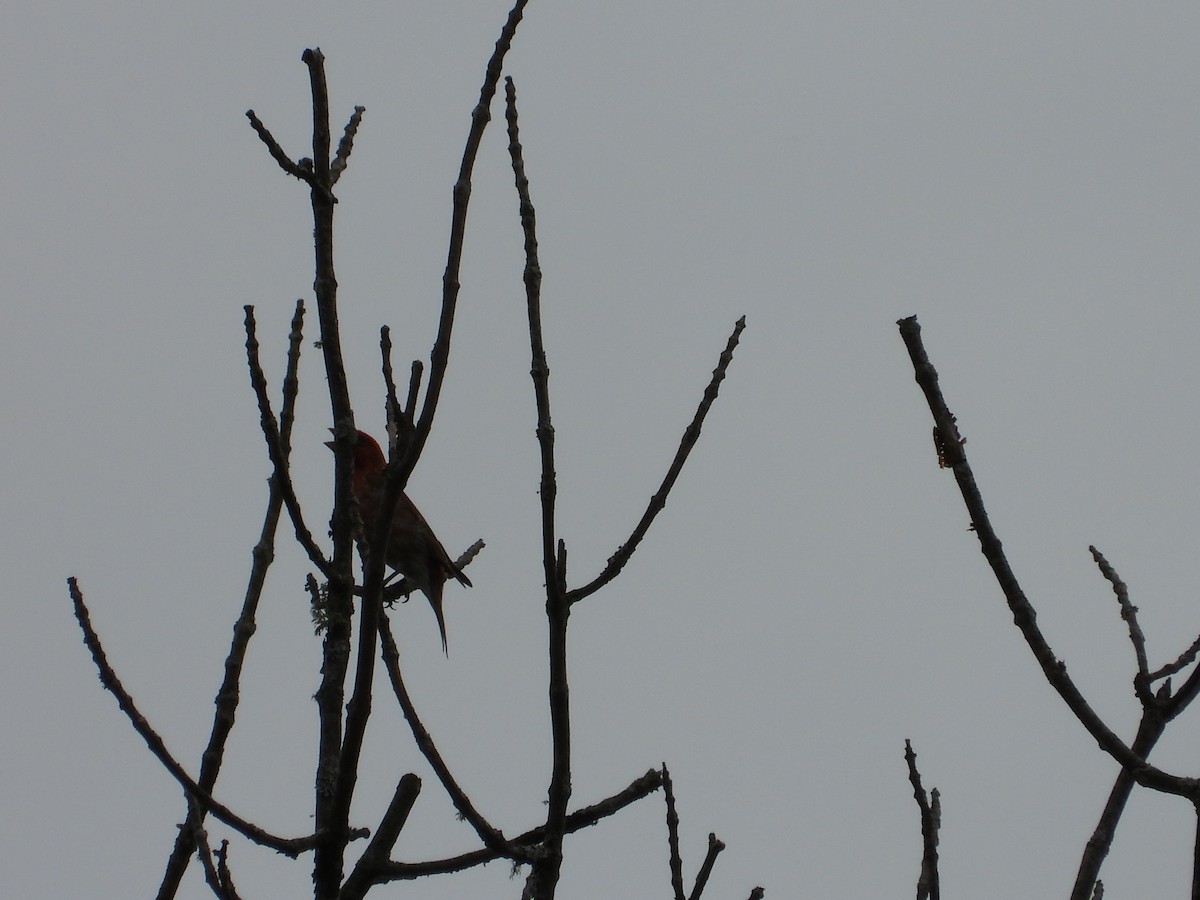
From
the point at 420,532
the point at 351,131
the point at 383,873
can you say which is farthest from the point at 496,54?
the point at 420,532

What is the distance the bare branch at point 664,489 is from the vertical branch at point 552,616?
63mm

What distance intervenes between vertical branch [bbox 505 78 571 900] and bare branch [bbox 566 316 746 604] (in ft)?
0.21

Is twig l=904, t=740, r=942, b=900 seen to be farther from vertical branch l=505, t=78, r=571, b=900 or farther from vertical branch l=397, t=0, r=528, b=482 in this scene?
vertical branch l=397, t=0, r=528, b=482

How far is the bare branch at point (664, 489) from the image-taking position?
8.60 feet

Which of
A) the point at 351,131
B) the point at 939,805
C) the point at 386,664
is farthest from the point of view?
the point at 351,131

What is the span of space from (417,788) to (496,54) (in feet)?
4.39

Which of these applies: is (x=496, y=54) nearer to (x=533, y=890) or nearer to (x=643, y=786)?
(x=643, y=786)

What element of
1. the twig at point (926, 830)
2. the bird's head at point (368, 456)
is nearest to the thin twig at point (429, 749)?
the twig at point (926, 830)

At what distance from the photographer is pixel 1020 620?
2123mm

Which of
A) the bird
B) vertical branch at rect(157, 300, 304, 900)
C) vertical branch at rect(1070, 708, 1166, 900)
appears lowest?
vertical branch at rect(1070, 708, 1166, 900)

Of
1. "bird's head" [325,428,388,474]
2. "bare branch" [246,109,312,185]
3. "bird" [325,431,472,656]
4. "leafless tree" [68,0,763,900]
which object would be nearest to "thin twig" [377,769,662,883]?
"leafless tree" [68,0,763,900]

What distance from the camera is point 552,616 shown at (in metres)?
2.50

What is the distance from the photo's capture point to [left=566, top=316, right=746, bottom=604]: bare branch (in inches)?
103

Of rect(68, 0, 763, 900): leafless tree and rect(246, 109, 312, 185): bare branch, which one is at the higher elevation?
rect(246, 109, 312, 185): bare branch
